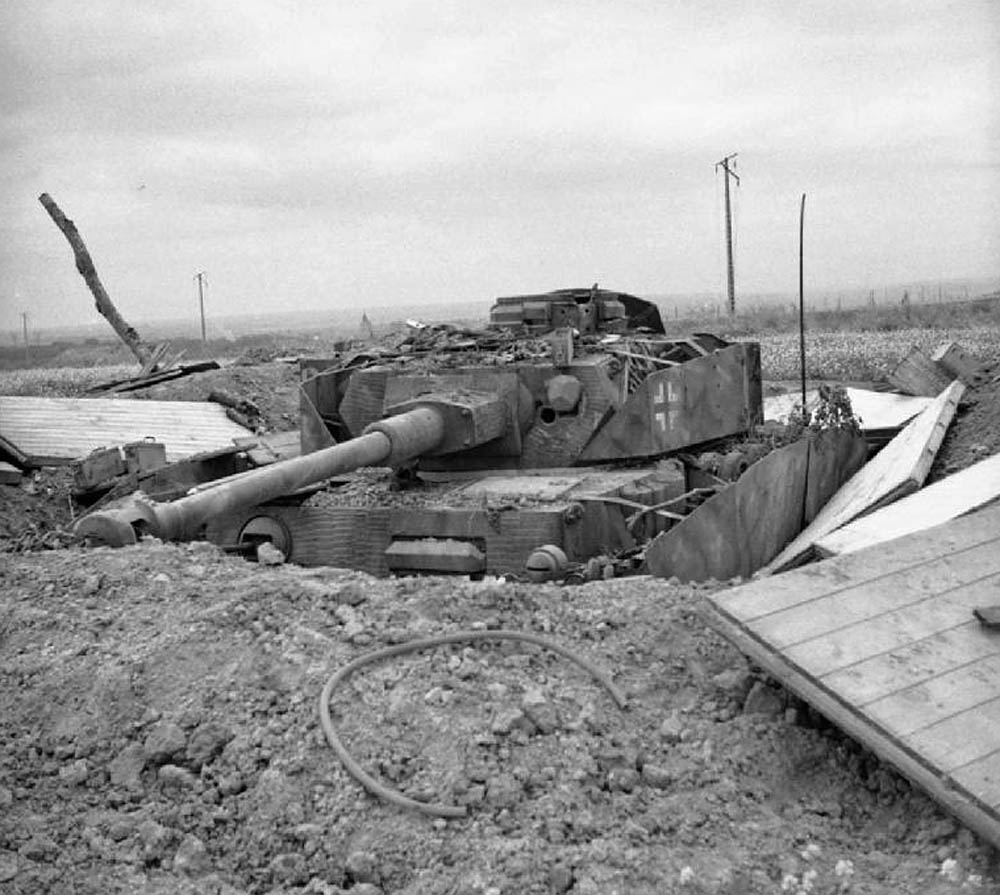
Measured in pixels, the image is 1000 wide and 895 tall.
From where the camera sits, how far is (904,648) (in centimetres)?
512

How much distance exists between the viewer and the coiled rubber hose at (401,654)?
14.5ft

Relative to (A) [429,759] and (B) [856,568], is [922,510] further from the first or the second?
(A) [429,759]

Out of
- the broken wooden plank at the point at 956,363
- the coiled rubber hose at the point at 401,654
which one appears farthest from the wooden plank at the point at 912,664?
the broken wooden plank at the point at 956,363

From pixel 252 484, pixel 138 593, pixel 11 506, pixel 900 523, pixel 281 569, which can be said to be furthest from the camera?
pixel 11 506

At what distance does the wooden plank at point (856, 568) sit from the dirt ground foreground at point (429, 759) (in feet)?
0.84

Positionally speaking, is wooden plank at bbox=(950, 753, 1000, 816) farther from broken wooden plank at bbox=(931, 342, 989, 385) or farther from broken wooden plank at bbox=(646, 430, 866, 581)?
broken wooden plank at bbox=(931, 342, 989, 385)

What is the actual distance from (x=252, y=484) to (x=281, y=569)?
667 mm

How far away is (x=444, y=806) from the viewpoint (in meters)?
4.41

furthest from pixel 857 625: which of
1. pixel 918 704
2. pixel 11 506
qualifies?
pixel 11 506

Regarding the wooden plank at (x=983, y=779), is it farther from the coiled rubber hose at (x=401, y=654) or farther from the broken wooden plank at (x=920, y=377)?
the broken wooden plank at (x=920, y=377)

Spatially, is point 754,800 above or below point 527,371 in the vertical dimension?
below

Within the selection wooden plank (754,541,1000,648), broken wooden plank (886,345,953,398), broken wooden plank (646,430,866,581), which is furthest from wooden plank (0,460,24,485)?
wooden plank (754,541,1000,648)

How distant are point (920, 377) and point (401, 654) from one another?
10942mm

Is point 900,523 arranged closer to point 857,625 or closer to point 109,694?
point 857,625
